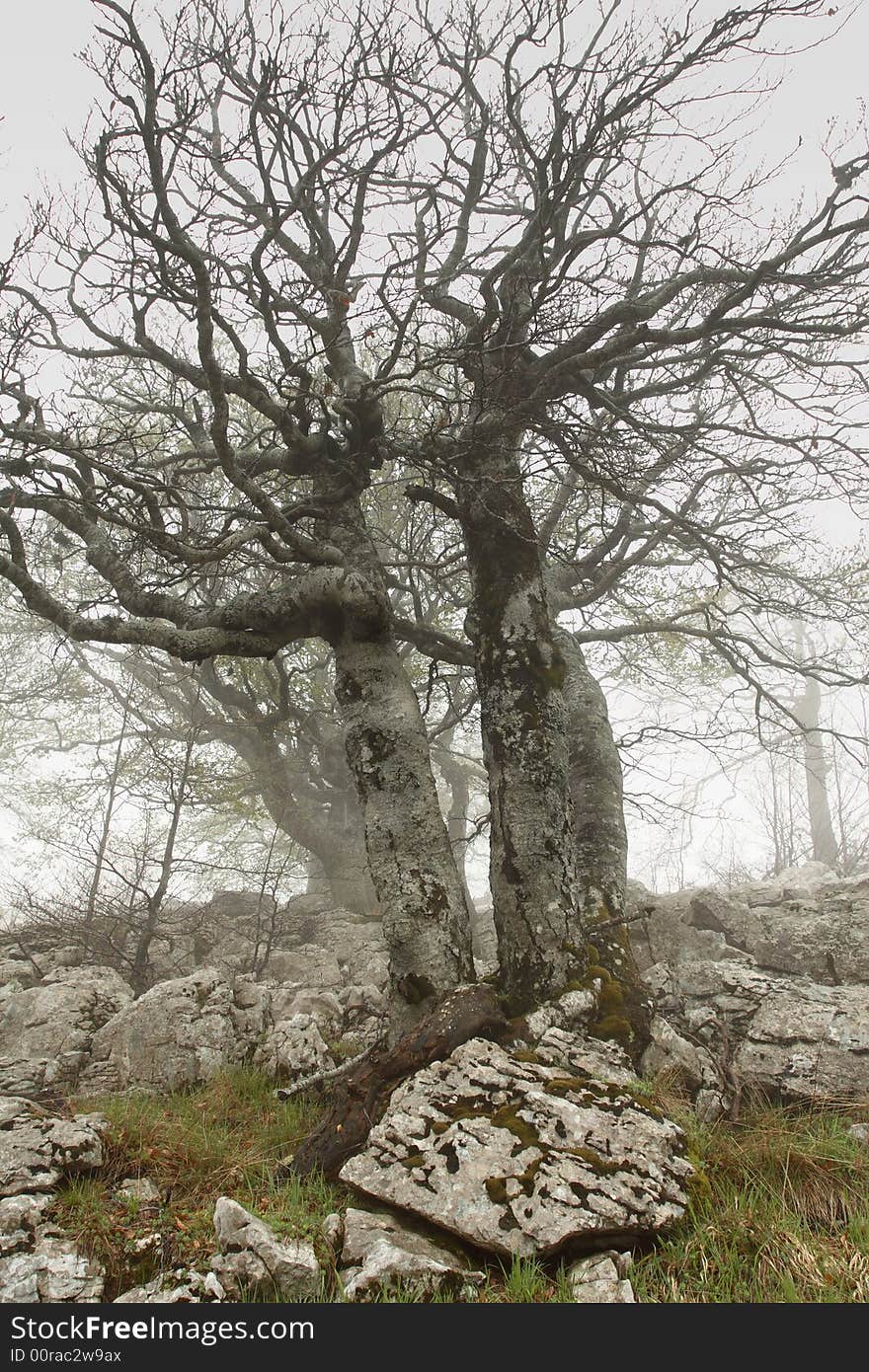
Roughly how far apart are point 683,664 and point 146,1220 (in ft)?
39.8

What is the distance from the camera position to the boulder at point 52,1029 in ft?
15.4

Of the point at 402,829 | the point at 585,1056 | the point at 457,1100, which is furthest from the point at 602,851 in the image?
the point at 457,1100

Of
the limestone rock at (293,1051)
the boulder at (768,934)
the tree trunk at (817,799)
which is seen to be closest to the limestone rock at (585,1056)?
the limestone rock at (293,1051)

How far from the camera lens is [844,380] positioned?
6.12 meters

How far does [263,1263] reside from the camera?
2.45 meters

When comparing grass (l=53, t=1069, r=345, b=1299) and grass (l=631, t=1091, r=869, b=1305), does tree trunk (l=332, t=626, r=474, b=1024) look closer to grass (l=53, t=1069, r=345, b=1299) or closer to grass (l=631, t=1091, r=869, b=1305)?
grass (l=53, t=1069, r=345, b=1299)

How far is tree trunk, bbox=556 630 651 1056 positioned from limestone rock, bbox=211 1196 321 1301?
2344 mm

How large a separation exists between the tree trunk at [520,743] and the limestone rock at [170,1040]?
198 centimetres

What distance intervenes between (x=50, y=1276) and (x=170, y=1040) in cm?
231

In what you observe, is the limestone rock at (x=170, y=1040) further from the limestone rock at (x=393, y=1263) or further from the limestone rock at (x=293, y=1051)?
the limestone rock at (x=393, y=1263)

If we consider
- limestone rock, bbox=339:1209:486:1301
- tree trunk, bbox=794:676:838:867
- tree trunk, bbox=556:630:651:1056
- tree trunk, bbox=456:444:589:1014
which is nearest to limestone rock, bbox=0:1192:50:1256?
limestone rock, bbox=339:1209:486:1301

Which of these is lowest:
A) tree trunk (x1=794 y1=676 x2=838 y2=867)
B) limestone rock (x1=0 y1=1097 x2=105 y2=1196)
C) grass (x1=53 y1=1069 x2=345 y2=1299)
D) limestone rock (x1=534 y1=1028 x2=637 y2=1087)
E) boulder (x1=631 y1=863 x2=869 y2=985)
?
grass (x1=53 y1=1069 x2=345 y2=1299)

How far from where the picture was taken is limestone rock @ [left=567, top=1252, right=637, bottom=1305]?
2.33m
